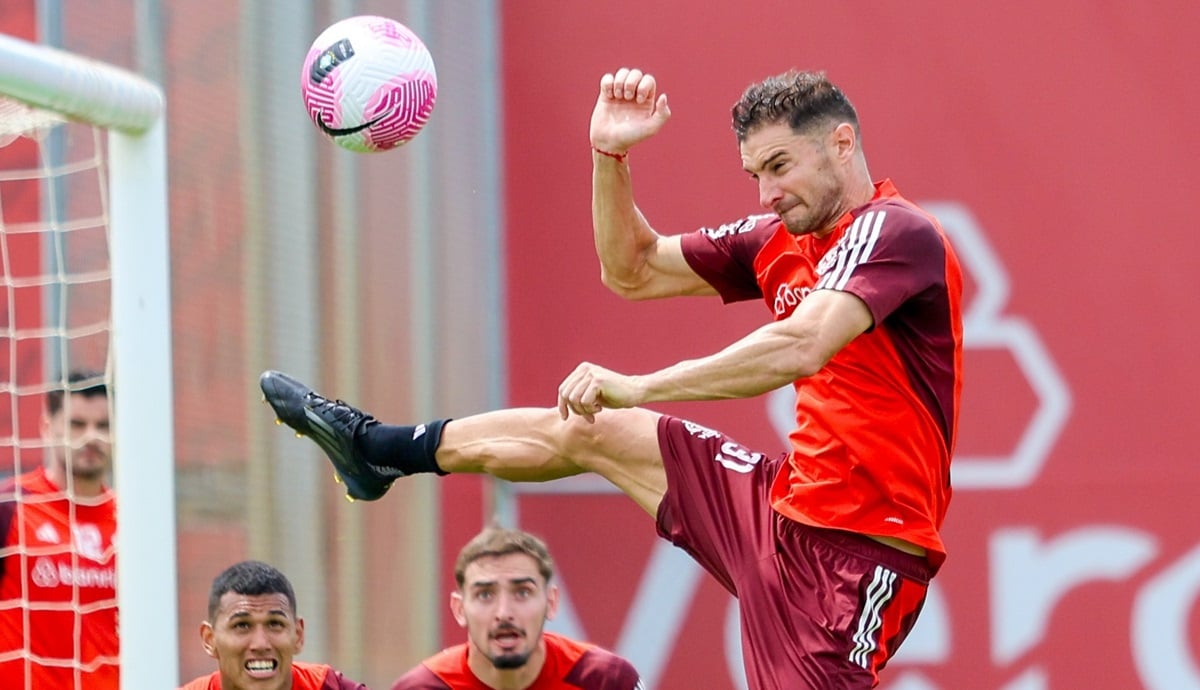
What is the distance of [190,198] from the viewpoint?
5.49 m

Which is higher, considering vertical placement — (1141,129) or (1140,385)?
(1141,129)

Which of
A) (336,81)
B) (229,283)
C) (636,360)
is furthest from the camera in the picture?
(636,360)

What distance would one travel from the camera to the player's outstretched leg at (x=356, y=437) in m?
4.30

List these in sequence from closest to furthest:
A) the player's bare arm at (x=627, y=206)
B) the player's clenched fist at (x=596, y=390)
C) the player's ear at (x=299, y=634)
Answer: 1. the player's clenched fist at (x=596, y=390)
2. the player's bare arm at (x=627, y=206)
3. the player's ear at (x=299, y=634)

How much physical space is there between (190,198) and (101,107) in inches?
50.1

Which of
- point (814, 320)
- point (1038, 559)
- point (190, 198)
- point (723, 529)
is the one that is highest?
point (190, 198)

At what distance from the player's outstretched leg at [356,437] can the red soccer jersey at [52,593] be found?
4.95ft

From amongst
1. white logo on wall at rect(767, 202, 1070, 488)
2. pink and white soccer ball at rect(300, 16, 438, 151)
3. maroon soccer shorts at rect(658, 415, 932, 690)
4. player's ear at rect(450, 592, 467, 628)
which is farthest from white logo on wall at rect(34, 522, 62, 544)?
white logo on wall at rect(767, 202, 1070, 488)

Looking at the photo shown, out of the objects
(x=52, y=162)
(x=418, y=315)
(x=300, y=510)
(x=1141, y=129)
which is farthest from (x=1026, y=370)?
(x=52, y=162)

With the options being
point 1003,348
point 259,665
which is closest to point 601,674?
point 259,665

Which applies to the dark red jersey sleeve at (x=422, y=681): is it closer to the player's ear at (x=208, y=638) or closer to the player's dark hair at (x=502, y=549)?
the player's dark hair at (x=502, y=549)

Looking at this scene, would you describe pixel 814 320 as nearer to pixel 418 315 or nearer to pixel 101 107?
pixel 101 107

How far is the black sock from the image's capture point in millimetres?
4293

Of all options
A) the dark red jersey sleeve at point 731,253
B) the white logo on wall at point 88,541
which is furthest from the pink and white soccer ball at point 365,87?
the white logo on wall at point 88,541
